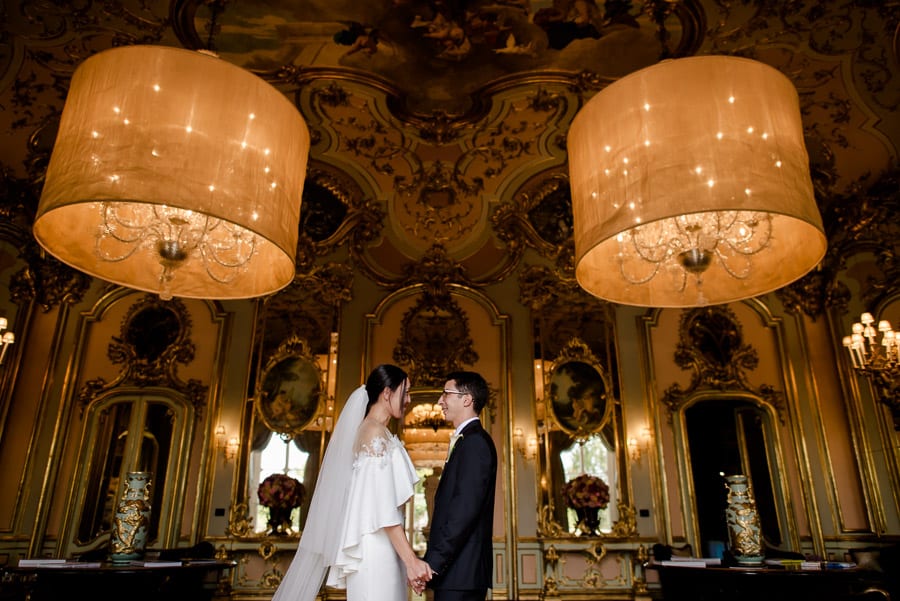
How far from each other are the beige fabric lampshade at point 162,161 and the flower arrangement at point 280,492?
3.69 meters

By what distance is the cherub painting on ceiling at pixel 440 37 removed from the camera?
231 inches

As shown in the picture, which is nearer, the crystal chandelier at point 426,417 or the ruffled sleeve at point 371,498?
the ruffled sleeve at point 371,498

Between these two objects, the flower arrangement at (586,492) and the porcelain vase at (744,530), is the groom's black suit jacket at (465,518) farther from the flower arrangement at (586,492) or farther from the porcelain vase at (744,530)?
the flower arrangement at (586,492)

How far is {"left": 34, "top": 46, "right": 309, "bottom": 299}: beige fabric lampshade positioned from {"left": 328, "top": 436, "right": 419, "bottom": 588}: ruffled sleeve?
1238 mm

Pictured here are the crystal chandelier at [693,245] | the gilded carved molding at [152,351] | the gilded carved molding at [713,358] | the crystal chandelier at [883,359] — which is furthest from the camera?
the gilded carved molding at [713,358]

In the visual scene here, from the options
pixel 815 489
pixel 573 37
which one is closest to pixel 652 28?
pixel 573 37

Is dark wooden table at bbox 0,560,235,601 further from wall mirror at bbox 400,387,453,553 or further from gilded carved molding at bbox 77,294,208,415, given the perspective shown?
wall mirror at bbox 400,387,453,553

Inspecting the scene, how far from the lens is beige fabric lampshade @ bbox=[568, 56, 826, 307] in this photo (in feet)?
10.6

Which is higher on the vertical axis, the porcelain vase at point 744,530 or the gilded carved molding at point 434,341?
the gilded carved molding at point 434,341

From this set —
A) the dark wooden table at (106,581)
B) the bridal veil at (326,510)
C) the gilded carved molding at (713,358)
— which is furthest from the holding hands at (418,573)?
the gilded carved molding at (713,358)

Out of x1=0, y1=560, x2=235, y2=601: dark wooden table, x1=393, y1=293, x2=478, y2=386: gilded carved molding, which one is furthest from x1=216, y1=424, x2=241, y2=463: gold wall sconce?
x1=393, y1=293, x2=478, y2=386: gilded carved molding

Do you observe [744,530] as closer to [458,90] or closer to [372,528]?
[372,528]

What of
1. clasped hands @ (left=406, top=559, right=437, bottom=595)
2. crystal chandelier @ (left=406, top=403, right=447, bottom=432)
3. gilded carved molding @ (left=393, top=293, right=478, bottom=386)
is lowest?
clasped hands @ (left=406, top=559, right=437, bottom=595)

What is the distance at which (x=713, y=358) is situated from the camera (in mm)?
7848
